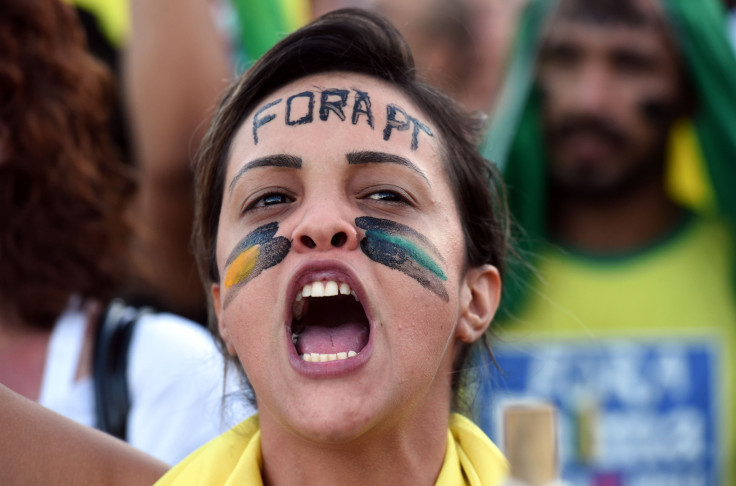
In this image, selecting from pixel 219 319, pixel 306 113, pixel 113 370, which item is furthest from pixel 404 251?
pixel 113 370

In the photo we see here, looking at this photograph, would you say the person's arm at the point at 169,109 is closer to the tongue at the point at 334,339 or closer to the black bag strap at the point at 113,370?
the black bag strap at the point at 113,370

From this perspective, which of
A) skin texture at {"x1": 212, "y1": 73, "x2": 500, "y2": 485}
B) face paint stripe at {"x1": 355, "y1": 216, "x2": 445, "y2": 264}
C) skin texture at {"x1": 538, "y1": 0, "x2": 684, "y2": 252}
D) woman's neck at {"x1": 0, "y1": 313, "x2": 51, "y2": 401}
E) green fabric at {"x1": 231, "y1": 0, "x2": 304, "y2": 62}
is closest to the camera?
skin texture at {"x1": 212, "y1": 73, "x2": 500, "y2": 485}

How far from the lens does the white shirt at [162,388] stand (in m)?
2.30

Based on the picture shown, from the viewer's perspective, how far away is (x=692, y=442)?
353 cm

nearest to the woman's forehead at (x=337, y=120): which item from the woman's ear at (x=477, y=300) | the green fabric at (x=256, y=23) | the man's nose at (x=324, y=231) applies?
the man's nose at (x=324, y=231)

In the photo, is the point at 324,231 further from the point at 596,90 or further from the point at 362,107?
the point at 596,90

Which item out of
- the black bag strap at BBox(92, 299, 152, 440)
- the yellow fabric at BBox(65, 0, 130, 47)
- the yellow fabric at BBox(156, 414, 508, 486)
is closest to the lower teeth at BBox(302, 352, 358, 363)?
the yellow fabric at BBox(156, 414, 508, 486)

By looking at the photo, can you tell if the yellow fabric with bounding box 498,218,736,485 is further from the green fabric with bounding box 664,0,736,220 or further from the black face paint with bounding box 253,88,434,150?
the black face paint with bounding box 253,88,434,150

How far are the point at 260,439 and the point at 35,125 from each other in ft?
3.88

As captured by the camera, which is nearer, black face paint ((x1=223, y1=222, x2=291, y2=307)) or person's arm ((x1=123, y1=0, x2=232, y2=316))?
black face paint ((x1=223, y1=222, x2=291, y2=307))

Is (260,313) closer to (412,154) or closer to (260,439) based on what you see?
(260,439)

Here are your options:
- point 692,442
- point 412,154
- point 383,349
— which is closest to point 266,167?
point 412,154

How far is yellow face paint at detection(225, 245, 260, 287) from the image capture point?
5.90 feet

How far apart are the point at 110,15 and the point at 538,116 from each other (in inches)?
Result: 63.9
